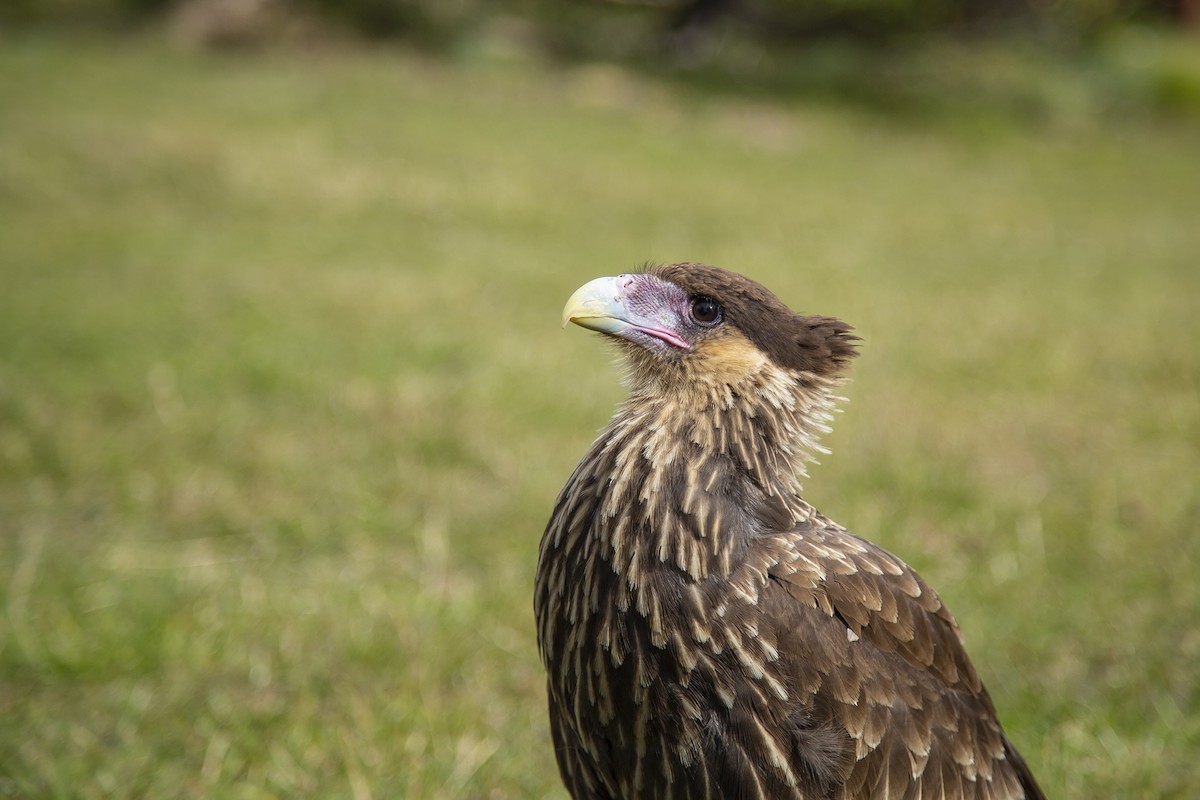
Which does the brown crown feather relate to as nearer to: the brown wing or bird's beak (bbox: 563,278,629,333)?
bird's beak (bbox: 563,278,629,333)

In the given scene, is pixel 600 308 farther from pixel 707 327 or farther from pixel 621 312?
pixel 707 327

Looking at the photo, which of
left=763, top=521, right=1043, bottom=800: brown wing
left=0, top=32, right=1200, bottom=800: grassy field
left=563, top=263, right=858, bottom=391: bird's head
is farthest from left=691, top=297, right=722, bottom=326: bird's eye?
left=0, top=32, right=1200, bottom=800: grassy field

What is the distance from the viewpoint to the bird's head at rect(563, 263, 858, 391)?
240 centimetres

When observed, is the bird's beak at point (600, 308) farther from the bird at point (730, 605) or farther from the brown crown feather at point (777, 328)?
the brown crown feather at point (777, 328)

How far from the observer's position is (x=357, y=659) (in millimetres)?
3482

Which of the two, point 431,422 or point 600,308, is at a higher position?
point 600,308

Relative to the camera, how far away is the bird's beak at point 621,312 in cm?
240

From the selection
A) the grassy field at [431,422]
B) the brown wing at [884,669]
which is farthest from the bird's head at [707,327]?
the grassy field at [431,422]

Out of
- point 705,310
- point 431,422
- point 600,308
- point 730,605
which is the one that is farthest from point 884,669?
point 431,422

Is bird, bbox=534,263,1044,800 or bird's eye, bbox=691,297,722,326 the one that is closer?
bird, bbox=534,263,1044,800

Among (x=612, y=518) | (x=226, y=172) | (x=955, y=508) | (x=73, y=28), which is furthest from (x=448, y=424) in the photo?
(x=73, y=28)

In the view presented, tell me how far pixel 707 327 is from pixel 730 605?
2.00 ft

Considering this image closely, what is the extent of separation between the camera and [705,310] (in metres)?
2.47

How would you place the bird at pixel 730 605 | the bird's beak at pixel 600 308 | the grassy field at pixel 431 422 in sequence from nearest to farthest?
1. the bird at pixel 730 605
2. the bird's beak at pixel 600 308
3. the grassy field at pixel 431 422
